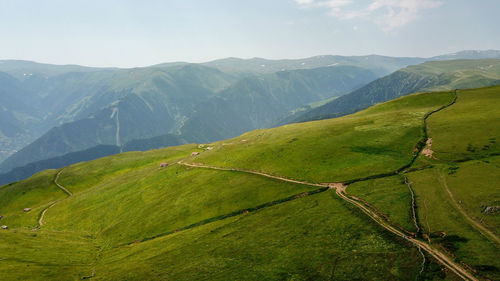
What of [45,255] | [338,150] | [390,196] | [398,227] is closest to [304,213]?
[398,227]

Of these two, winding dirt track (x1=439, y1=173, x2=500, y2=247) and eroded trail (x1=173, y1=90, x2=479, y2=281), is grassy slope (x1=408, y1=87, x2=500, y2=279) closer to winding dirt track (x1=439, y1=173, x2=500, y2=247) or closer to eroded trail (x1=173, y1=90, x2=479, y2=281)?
winding dirt track (x1=439, y1=173, x2=500, y2=247)

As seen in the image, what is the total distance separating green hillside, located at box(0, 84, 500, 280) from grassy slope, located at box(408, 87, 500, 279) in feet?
0.80

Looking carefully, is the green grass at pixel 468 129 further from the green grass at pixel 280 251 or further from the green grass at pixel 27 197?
the green grass at pixel 27 197

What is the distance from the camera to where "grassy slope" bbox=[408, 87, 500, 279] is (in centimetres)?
3584

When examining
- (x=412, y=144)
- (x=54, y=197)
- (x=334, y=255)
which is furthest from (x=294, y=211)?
(x=54, y=197)

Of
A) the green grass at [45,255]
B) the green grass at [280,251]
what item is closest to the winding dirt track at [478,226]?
the green grass at [280,251]

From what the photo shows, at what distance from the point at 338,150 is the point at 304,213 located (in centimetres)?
3804

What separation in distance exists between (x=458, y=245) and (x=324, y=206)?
23.4 metres

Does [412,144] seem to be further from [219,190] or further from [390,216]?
[219,190]

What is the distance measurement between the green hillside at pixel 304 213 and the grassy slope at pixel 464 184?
243mm

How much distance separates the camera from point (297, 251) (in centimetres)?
4306

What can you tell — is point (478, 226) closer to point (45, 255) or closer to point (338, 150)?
point (338, 150)

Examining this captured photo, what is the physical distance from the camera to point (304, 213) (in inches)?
2148

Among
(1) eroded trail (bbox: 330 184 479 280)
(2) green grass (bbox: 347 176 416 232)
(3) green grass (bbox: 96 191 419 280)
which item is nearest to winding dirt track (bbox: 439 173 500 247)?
(2) green grass (bbox: 347 176 416 232)
